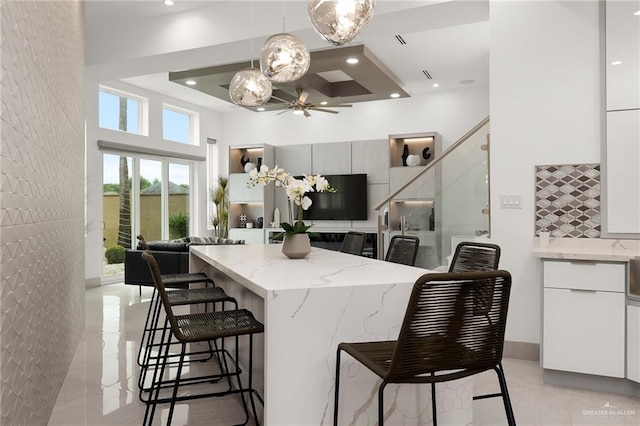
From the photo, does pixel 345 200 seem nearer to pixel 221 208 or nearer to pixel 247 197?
pixel 247 197

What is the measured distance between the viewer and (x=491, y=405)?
2.81 metres

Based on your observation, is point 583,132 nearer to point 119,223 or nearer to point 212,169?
point 119,223

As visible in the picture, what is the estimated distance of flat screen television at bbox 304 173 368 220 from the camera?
8797mm

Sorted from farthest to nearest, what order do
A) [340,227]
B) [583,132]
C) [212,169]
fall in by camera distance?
[212,169] → [340,227] → [583,132]

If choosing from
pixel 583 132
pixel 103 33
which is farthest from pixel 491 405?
pixel 103 33

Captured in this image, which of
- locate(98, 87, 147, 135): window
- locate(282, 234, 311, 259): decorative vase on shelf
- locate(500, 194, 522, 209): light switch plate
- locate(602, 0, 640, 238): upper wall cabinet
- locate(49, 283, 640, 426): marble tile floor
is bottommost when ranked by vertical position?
locate(49, 283, 640, 426): marble tile floor

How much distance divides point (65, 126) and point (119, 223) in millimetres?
5109

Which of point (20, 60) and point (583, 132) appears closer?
point (20, 60)

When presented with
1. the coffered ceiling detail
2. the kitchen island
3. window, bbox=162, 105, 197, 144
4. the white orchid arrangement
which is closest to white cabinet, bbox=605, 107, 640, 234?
the kitchen island

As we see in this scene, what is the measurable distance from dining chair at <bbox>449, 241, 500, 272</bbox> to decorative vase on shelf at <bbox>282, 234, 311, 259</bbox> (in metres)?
0.91

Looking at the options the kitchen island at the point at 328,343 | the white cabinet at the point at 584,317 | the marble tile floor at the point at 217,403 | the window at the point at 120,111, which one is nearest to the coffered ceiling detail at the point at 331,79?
the window at the point at 120,111

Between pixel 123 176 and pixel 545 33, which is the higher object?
pixel 545 33

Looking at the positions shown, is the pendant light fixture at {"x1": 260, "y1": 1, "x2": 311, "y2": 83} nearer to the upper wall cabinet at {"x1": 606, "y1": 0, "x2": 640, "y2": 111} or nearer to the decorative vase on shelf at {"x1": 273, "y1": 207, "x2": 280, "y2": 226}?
the upper wall cabinet at {"x1": 606, "y1": 0, "x2": 640, "y2": 111}

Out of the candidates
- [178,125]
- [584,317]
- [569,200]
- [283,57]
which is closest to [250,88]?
[283,57]
